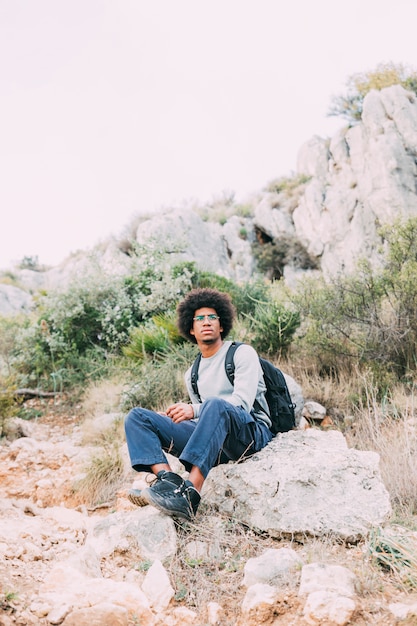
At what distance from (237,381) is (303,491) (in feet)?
2.93

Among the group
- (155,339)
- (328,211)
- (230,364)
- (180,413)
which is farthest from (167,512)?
(328,211)

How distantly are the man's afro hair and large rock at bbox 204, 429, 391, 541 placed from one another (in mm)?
1320

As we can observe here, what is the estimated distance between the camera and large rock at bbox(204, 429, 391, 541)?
3209mm

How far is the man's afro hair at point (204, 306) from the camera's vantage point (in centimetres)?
474

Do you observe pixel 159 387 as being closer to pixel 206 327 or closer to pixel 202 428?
pixel 206 327

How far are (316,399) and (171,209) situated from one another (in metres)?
14.1

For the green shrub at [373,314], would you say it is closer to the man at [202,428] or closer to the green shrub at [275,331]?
the green shrub at [275,331]

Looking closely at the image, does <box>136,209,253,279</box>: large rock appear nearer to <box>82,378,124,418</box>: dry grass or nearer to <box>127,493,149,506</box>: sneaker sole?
<box>82,378,124,418</box>: dry grass

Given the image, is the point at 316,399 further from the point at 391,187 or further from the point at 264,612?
the point at 391,187

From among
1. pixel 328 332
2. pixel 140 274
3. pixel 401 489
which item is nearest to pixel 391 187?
pixel 140 274

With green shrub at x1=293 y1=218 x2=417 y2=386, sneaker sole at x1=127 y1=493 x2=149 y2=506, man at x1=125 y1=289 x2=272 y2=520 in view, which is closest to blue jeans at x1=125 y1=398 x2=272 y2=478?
man at x1=125 y1=289 x2=272 y2=520

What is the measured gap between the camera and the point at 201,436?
338 centimetres

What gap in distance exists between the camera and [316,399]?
19.8ft

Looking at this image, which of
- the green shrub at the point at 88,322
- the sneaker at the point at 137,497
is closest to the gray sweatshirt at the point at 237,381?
the sneaker at the point at 137,497
